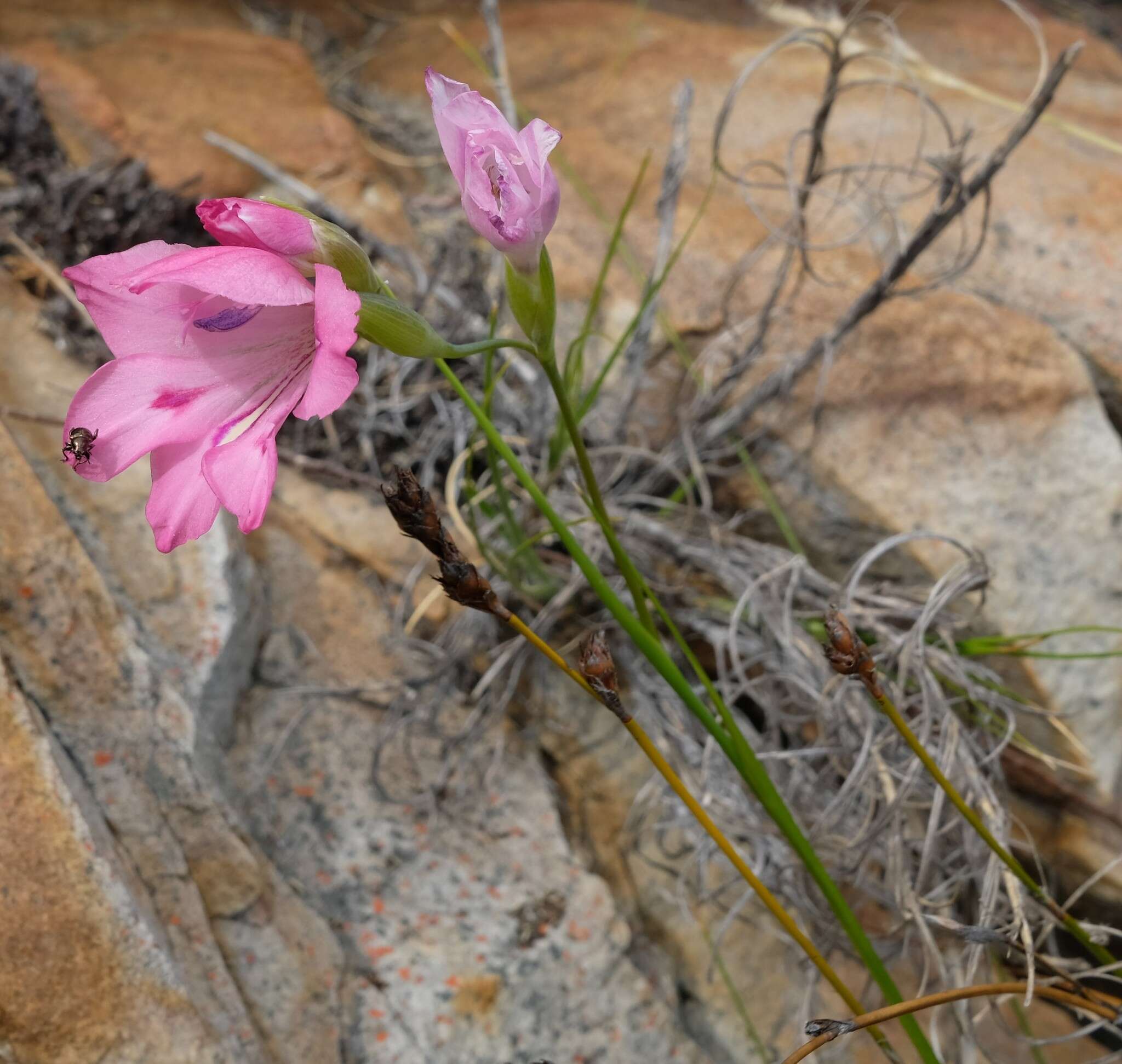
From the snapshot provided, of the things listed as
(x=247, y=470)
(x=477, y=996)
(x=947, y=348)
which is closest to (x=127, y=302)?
(x=247, y=470)

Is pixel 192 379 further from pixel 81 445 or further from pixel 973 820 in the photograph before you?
pixel 973 820

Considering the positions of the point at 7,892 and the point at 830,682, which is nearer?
the point at 7,892

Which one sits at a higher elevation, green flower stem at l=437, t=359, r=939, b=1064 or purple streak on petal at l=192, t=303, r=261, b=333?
purple streak on petal at l=192, t=303, r=261, b=333

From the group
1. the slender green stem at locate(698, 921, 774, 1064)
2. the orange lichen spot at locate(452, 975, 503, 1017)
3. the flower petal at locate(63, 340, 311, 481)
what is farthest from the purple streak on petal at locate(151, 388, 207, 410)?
the slender green stem at locate(698, 921, 774, 1064)

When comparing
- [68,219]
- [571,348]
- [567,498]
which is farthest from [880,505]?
[68,219]

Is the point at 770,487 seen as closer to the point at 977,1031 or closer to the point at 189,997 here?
the point at 977,1031

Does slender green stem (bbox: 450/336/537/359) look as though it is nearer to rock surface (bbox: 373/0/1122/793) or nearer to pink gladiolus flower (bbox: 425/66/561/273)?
pink gladiolus flower (bbox: 425/66/561/273)
